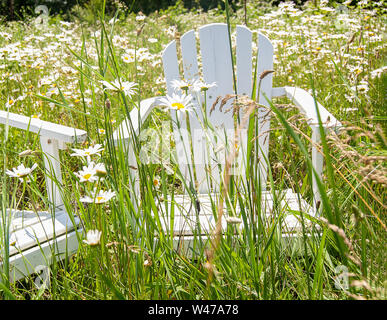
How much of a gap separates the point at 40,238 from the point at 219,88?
1.12 meters

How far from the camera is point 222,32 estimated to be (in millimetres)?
2123

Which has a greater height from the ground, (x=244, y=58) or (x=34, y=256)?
(x=244, y=58)

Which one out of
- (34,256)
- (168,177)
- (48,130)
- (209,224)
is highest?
(48,130)

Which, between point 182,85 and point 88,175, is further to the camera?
point 182,85

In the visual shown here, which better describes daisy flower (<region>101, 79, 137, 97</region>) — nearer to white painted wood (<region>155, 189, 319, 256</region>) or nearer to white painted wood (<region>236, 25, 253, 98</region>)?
white painted wood (<region>155, 189, 319, 256</region>)

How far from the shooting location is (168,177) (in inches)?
90.6

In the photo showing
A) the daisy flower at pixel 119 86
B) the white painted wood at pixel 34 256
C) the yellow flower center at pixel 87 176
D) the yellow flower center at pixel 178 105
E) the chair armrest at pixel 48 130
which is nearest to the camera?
the daisy flower at pixel 119 86

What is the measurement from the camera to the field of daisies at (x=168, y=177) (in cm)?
85

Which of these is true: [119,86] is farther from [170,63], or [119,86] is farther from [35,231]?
[170,63]

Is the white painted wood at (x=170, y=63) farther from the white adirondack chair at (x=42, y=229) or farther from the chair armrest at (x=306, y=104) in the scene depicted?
the white adirondack chair at (x=42, y=229)

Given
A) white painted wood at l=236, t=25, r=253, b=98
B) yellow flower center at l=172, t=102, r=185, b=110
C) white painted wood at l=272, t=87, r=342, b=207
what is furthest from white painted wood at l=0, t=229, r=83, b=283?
white painted wood at l=236, t=25, r=253, b=98

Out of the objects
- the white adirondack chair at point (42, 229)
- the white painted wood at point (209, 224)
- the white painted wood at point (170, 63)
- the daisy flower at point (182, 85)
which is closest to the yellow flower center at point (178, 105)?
the daisy flower at point (182, 85)

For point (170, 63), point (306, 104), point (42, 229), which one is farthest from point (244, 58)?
point (42, 229)
